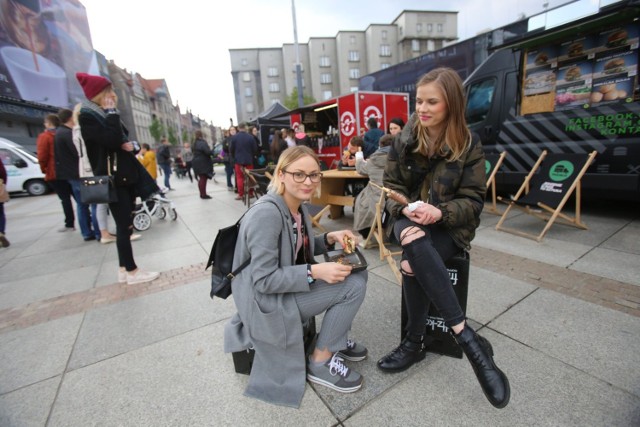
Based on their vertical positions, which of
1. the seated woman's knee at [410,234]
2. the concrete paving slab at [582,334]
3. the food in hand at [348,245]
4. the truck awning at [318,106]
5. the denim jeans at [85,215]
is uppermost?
the truck awning at [318,106]

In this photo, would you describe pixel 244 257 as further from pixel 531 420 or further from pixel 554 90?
pixel 554 90

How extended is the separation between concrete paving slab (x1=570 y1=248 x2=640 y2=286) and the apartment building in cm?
4181

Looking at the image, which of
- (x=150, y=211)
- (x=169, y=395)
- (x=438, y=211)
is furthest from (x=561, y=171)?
(x=150, y=211)

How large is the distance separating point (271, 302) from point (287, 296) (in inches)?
3.4

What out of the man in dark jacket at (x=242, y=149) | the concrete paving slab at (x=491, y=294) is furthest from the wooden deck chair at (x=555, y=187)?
the man in dark jacket at (x=242, y=149)

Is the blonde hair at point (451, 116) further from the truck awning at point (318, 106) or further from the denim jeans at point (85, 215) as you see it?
the truck awning at point (318, 106)

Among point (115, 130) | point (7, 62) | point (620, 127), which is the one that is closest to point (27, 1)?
point (7, 62)

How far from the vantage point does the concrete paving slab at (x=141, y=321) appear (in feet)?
7.48

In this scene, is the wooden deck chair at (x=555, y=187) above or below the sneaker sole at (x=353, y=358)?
above

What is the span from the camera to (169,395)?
178 centimetres

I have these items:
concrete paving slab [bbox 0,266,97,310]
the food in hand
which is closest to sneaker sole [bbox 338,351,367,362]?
the food in hand

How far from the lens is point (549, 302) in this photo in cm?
249

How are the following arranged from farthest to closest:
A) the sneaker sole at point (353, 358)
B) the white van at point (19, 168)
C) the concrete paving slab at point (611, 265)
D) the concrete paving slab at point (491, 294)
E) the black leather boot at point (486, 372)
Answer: the white van at point (19, 168), the concrete paving slab at point (611, 265), the concrete paving slab at point (491, 294), the sneaker sole at point (353, 358), the black leather boot at point (486, 372)

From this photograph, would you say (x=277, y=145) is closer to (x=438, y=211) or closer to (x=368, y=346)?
(x=368, y=346)
